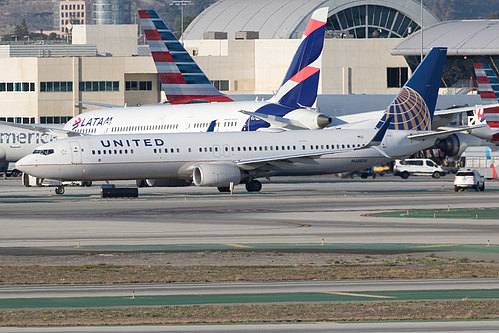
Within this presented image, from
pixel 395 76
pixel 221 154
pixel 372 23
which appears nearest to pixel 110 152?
pixel 221 154

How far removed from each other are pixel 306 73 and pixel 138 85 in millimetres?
54793

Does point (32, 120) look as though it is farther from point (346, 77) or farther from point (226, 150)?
point (226, 150)

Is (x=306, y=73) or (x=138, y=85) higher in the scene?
(x=306, y=73)

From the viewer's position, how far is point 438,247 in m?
33.7

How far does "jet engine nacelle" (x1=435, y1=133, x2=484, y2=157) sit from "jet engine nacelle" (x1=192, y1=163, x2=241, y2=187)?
1516 inches

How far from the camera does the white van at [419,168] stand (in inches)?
3844

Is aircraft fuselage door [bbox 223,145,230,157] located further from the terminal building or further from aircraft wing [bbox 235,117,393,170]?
the terminal building

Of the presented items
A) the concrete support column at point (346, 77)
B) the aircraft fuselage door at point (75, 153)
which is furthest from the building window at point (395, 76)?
the aircraft fuselage door at point (75, 153)

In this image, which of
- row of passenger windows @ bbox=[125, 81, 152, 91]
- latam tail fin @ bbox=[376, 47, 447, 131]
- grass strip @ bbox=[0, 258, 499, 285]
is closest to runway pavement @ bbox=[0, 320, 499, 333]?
grass strip @ bbox=[0, 258, 499, 285]

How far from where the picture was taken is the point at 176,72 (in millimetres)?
89312

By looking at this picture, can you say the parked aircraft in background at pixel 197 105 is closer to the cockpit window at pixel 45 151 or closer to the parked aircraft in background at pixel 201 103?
the parked aircraft in background at pixel 201 103

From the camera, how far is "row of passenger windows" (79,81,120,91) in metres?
127

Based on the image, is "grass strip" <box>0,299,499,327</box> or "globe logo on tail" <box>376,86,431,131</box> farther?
"globe logo on tail" <box>376,86,431,131</box>

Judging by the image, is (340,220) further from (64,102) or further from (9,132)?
(64,102)
